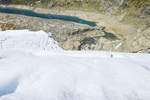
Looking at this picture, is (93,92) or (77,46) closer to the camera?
(93,92)

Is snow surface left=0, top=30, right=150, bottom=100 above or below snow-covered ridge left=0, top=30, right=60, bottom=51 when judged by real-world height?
below

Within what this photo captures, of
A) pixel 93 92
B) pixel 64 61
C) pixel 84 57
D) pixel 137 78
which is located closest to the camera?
pixel 93 92

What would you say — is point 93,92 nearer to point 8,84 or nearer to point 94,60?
point 94,60

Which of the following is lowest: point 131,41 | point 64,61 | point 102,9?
point 64,61

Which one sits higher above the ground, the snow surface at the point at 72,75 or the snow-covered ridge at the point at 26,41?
the snow-covered ridge at the point at 26,41

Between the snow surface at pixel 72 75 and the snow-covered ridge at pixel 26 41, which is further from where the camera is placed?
the snow-covered ridge at pixel 26 41

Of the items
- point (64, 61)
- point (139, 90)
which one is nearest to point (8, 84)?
point (64, 61)

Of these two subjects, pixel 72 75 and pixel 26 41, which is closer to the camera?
pixel 72 75

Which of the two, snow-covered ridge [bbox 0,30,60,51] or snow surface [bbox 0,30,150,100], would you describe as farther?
snow-covered ridge [bbox 0,30,60,51]
